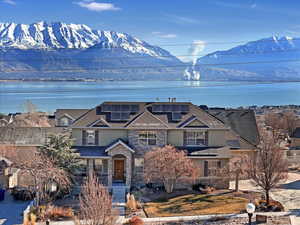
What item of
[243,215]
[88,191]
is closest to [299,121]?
[243,215]

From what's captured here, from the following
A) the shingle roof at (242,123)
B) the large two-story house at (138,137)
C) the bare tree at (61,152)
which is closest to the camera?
the bare tree at (61,152)

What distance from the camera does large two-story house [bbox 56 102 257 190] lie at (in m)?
31.7

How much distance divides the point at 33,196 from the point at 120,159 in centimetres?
725

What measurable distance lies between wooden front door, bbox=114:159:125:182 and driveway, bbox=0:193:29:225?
7.58m

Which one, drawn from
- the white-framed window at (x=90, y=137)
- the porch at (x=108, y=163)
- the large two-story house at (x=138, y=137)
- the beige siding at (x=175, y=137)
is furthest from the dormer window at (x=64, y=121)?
the beige siding at (x=175, y=137)

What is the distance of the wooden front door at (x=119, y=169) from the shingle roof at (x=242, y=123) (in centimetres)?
1274

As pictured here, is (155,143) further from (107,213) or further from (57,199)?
(107,213)

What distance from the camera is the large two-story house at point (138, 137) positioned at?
31.7 meters

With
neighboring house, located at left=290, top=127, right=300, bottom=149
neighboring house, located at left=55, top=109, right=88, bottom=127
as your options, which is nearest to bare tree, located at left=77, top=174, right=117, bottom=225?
neighboring house, located at left=55, top=109, right=88, bottom=127

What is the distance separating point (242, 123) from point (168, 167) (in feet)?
48.2

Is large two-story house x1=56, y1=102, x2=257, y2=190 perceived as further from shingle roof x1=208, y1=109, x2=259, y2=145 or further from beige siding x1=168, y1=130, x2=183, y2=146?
shingle roof x1=208, y1=109, x2=259, y2=145

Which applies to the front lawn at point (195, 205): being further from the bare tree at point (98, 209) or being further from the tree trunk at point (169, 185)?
the bare tree at point (98, 209)

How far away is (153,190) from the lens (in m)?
31.0

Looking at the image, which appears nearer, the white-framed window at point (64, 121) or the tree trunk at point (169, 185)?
the tree trunk at point (169, 185)
